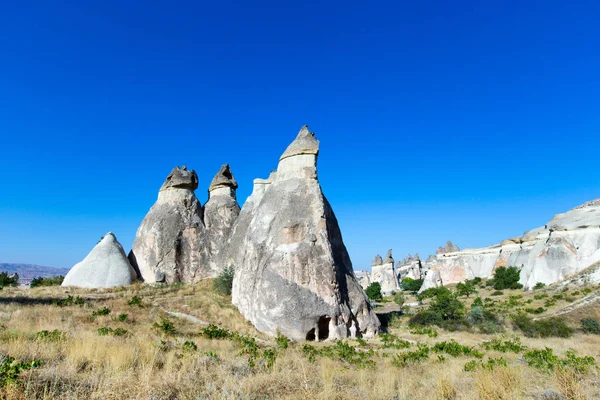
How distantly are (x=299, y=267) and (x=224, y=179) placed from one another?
1333 cm

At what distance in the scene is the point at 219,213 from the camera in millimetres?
22609

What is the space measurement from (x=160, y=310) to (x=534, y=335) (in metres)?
14.8

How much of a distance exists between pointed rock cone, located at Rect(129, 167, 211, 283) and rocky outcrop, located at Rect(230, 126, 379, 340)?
22.3 ft

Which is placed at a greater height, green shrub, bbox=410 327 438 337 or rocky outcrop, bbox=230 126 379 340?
rocky outcrop, bbox=230 126 379 340

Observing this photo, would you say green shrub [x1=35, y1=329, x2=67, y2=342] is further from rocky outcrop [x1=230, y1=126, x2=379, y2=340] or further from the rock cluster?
the rock cluster

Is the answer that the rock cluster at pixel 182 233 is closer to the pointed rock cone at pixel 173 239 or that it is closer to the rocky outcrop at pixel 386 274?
the pointed rock cone at pixel 173 239

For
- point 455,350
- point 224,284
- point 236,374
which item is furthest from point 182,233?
point 236,374

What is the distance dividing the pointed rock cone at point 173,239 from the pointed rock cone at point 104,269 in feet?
3.51

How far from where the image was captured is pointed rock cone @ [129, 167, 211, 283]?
19.8 m

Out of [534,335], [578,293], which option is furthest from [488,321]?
[578,293]

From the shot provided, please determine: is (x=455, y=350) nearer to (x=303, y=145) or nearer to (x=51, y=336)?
(x=303, y=145)

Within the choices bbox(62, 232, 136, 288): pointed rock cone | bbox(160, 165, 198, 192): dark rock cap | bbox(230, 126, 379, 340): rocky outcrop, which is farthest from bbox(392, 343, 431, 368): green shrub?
bbox(160, 165, 198, 192): dark rock cap

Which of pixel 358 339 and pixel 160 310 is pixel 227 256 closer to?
pixel 160 310

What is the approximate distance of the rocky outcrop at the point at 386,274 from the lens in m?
45.5
